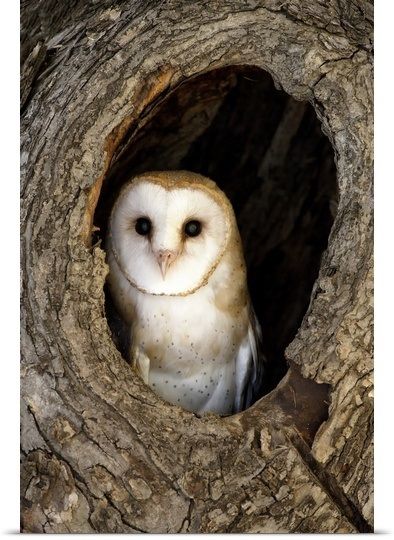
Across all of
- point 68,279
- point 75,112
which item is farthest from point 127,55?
point 68,279

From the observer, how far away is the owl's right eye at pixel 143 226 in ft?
8.09

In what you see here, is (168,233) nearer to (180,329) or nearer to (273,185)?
(180,329)

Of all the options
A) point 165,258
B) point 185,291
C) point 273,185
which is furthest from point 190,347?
point 273,185

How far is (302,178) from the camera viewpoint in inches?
129

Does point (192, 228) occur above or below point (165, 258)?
above

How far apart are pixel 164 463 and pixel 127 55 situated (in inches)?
41.8

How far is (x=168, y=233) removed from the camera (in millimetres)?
2379

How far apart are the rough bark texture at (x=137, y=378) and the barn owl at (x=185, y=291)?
0.24m

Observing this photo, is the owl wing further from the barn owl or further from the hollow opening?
the hollow opening

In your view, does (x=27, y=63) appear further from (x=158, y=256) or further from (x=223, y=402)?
(x=223, y=402)

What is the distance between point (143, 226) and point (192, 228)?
5.6 inches

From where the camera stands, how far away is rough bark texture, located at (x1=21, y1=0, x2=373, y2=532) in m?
2.12

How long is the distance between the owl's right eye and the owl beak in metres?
0.11

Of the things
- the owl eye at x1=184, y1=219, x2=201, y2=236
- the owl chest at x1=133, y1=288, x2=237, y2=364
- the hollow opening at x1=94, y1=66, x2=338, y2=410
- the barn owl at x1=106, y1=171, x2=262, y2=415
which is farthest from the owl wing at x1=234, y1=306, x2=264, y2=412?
the owl eye at x1=184, y1=219, x2=201, y2=236
